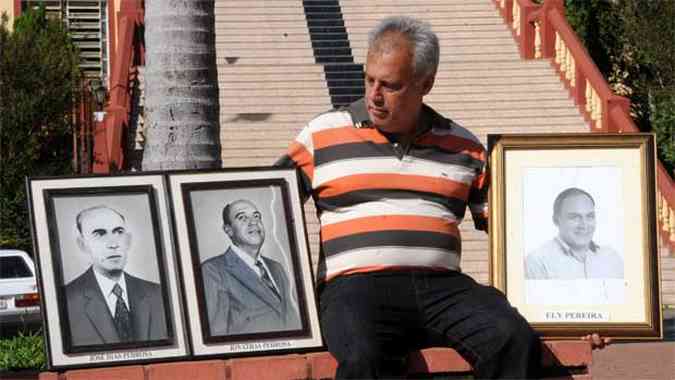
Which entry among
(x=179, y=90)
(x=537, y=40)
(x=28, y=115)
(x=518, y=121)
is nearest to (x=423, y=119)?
(x=179, y=90)

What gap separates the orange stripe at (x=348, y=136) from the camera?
632cm

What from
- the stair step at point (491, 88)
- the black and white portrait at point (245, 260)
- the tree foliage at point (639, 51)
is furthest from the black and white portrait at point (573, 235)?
the stair step at point (491, 88)

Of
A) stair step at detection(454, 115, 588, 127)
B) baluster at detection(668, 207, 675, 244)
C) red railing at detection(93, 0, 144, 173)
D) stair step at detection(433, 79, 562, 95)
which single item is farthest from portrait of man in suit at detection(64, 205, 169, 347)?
stair step at detection(433, 79, 562, 95)

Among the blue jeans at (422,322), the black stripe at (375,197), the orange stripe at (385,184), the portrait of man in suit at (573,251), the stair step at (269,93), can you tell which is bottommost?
the blue jeans at (422,322)

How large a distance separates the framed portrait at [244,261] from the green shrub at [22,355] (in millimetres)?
5410

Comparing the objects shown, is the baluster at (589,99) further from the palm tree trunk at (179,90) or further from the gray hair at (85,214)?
the gray hair at (85,214)

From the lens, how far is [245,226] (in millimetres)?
6355

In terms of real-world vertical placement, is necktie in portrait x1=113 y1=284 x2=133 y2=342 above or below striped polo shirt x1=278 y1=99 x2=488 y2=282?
below

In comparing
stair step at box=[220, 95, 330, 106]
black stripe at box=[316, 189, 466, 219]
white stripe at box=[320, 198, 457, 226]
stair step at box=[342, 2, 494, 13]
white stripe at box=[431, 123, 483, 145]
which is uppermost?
stair step at box=[342, 2, 494, 13]

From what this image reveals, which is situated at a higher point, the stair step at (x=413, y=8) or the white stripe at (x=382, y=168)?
the stair step at (x=413, y=8)

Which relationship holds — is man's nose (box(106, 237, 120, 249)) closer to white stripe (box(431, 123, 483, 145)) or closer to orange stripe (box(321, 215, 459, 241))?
orange stripe (box(321, 215, 459, 241))

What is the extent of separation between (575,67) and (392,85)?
60.7 feet

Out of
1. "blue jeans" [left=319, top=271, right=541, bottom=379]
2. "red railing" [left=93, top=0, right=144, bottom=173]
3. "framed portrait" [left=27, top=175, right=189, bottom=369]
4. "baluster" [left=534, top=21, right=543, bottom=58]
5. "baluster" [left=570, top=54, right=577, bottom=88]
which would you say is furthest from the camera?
"baluster" [left=534, top=21, right=543, bottom=58]

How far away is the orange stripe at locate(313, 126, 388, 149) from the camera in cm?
632
